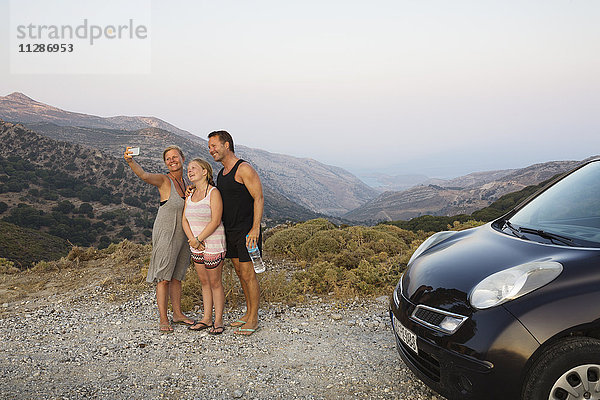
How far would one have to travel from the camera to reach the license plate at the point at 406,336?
2.69m

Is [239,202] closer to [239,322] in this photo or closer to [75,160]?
[239,322]

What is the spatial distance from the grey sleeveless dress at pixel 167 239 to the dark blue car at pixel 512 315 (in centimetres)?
267

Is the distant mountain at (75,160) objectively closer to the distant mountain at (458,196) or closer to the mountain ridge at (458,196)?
the distant mountain at (458,196)

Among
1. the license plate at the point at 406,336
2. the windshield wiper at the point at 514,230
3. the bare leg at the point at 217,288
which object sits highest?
the windshield wiper at the point at 514,230

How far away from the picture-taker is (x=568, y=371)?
6.99 ft

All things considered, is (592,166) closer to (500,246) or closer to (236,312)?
(500,246)

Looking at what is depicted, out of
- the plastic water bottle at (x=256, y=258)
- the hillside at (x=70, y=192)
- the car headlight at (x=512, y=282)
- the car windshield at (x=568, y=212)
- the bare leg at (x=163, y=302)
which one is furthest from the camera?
the hillside at (x=70, y=192)

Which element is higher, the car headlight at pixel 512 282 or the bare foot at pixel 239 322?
the car headlight at pixel 512 282

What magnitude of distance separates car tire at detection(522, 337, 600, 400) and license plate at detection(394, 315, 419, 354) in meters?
0.73

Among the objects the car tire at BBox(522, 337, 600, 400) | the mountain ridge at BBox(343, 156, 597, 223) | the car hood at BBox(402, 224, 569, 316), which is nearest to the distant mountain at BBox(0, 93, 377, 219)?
the mountain ridge at BBox(343, 156, 597, 223)

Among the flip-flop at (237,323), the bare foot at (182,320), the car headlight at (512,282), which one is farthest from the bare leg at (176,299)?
Result: the car headlight at (512,282)

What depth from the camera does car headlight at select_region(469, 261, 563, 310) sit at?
7.64 feet

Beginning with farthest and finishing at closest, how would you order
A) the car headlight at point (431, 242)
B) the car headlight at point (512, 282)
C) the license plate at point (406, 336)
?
1. the car headlight at point (431, 242)
2. the license plate at point (406, 336)
3. the car headlight at point (512, 282)

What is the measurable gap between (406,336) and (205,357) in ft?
7.01
